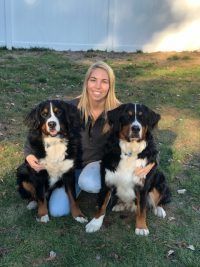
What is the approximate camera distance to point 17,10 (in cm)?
1256

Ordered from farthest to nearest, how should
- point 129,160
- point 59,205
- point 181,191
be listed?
1. point 181,191
2. point 59,205
3. point 129,160

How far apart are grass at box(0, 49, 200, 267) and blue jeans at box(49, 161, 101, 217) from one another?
113 mm

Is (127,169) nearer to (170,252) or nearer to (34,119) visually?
(170,252)

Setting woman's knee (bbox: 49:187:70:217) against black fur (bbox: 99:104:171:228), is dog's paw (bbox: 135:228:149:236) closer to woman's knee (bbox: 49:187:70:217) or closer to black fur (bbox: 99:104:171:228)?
black fur (bbox: 99:104:171:228)

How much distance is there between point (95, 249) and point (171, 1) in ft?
35.8

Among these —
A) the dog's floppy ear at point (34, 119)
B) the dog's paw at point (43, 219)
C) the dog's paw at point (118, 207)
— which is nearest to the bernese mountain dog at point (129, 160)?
the dog's paw at point (118, 207)

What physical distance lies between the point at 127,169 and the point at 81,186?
0.71 metres

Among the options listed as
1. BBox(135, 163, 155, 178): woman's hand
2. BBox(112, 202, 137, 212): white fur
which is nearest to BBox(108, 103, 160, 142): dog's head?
BBox(135, 163, 155, 178): woman's hand

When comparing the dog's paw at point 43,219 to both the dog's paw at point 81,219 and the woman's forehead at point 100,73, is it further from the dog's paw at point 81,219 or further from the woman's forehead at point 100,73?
the woman's forehead at point 100,73

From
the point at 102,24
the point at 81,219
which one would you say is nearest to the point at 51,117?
the point at 81,219

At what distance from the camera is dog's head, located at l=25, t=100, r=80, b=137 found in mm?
4176

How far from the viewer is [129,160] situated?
429 centimetres

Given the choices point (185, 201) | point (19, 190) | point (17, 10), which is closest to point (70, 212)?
point (19, 190)

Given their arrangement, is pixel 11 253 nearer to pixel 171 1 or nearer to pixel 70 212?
pixel 70 212
